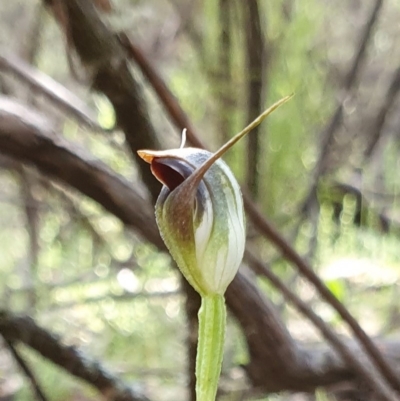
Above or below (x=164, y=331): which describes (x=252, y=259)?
below

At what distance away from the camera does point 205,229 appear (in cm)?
23

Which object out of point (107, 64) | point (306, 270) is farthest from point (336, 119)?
point (107, 64)

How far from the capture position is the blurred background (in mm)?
778

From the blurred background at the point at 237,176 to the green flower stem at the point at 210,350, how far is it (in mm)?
428

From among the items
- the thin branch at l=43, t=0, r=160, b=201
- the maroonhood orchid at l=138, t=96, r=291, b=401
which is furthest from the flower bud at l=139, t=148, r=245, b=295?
the thin branch at l=43, t=0, r=160, b=201

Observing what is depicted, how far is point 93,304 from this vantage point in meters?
0.96

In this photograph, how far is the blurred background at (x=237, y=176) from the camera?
0.78m

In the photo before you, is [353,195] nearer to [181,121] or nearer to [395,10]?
[395,10]

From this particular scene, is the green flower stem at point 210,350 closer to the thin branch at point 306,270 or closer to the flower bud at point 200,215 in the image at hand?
the flower bud at point 200,215

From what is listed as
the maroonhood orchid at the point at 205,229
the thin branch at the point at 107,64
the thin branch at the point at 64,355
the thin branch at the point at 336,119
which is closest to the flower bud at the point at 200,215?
the maroonhood orchid at the point at 205,229

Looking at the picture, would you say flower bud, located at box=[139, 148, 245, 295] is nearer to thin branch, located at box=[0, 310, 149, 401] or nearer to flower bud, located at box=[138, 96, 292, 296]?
flower bud, located at box=[138, 96, 292, 296]

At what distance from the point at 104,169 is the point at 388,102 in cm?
66

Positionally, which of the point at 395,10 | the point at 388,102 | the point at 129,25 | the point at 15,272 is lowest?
the point at 129,25

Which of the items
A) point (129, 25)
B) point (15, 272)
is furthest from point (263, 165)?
point (15, 272)
